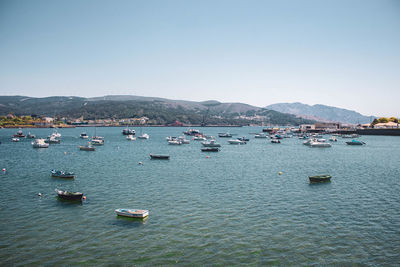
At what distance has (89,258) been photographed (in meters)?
20.6

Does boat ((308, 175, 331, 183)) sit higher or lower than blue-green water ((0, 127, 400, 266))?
higher

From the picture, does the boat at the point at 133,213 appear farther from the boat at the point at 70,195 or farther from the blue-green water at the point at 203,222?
the boat at the point at 70,195

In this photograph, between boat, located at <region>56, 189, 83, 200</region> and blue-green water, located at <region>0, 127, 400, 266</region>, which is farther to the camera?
boat, located at <region>56, 189, 83, 200</region>

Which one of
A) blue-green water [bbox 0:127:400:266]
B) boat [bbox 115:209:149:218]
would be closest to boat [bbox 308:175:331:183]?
blue-green water [bbox 0:127:400:266]

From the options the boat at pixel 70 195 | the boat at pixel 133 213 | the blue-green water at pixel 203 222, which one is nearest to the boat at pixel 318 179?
the blue-green water at pixel 203 222

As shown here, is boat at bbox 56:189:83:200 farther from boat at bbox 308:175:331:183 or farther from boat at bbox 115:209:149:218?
boat at bbox 308:175:331:183

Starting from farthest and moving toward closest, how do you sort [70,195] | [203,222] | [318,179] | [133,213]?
[318,179], [70,195], [133,213], [203,222]

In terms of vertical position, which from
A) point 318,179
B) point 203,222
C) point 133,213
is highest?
point 318,179

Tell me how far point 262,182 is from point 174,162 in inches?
1078

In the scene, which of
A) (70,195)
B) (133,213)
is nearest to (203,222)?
(133,213)

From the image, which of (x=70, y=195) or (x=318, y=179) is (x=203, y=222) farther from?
(x=318, y=179)

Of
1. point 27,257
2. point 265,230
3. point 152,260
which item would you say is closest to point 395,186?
point 265,230

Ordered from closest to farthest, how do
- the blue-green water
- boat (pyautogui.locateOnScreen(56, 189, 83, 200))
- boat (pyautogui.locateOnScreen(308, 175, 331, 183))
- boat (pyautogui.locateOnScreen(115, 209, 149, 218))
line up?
the blue-green water
boat (pyautogui.locateOnScreen(115, 209, 149, 218))
boat (pyautogui.locateOnScreen(56, 189, 83, 200))
boat (pyautogui.locateOnScreen(308, 175, 331, 183))

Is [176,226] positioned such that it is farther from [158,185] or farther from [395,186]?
[395,186]
